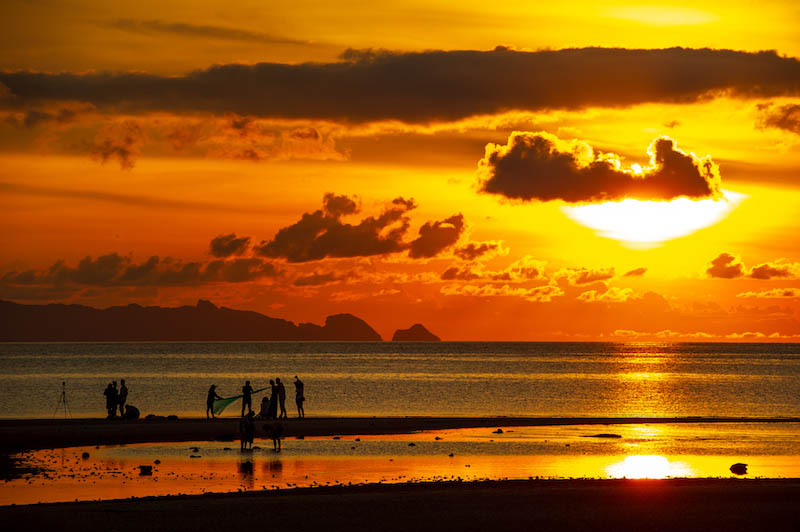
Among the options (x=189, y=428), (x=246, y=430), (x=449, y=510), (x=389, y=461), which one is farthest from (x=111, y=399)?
(x=449, y=510)

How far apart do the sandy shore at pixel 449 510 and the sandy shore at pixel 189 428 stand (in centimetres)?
1945

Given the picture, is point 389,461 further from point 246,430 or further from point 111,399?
point 111,399

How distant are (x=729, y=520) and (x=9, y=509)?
60.3ft

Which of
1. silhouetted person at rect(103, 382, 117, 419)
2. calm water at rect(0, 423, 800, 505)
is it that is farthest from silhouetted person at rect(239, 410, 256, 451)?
silhouetted person at rect(103, 382, 117, 419)

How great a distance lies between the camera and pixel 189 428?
54.1m

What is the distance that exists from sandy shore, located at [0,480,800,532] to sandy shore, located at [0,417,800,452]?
1945cm

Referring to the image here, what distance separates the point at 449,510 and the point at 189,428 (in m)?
29.3

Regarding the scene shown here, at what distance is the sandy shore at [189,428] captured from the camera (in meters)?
48.5

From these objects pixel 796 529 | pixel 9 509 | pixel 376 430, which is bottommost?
pixel 796 529

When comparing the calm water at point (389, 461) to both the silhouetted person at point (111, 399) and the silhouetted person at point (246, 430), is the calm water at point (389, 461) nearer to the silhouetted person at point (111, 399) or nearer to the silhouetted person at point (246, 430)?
the silhouetted person at point (246, 430)

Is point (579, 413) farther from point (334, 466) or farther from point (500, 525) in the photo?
point (500, 525)

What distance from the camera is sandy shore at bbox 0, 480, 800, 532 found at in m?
25.3

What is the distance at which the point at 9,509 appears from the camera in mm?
27562

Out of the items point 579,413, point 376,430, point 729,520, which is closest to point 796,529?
point 729,520
